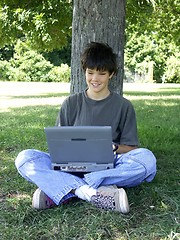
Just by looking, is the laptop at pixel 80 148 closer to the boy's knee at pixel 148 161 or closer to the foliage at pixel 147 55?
the boy's knee at pixel 148 161

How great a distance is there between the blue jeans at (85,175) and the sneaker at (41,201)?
5 centimetres

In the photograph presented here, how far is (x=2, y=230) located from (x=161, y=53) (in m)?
31.5

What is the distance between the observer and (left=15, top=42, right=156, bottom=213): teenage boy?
325 centimetres

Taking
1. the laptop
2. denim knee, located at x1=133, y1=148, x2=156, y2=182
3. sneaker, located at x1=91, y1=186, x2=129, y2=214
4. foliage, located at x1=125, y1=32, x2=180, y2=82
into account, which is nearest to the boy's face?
the laptop

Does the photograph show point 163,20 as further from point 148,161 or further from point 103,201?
point 103,201

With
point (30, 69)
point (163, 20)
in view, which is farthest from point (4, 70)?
point (163, 20)

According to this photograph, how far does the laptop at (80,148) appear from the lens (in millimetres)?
3213

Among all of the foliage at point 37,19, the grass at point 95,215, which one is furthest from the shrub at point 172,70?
the grass at point 95,215

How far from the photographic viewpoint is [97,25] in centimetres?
435

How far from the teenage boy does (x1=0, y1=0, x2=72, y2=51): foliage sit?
335 cm

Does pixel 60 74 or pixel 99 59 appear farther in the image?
pixel 60 74

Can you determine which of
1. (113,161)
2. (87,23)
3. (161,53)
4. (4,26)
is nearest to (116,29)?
(87,23)

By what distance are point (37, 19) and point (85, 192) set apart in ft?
13.7

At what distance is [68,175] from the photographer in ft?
11.0
